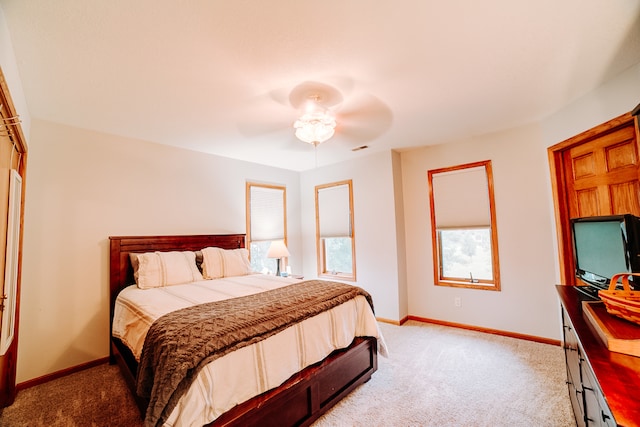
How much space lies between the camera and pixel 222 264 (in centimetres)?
334

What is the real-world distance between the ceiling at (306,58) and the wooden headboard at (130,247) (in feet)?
4.17

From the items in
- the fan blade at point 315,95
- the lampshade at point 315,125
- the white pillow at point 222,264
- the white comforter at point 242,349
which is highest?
the fan blade at point 315,95

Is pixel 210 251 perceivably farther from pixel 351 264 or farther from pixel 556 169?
pixel 556 169

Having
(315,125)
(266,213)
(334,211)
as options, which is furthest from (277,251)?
(315,125)

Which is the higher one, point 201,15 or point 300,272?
point 201,15

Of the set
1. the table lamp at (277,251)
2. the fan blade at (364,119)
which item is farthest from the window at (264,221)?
the fan blade at (364,119)

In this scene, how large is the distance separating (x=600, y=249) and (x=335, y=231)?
3.29 metres

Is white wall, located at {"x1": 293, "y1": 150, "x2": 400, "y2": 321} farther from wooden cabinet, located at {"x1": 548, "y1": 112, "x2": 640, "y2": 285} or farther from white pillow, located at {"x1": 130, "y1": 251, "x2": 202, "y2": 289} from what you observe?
white pillow, located at {"x1": 130, "y1": 251, "x2": 202, "y2": 289}

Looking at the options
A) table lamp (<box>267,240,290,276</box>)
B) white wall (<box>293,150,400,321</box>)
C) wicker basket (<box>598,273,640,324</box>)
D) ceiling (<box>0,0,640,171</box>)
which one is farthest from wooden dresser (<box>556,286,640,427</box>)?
table lamp (<box>267,240,290,276</box>)

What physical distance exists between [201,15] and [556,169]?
3556mm

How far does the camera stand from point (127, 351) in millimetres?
2330

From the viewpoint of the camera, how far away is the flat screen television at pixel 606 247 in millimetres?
1468

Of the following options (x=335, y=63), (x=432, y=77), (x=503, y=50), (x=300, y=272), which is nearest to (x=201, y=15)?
(x=335, y=63)

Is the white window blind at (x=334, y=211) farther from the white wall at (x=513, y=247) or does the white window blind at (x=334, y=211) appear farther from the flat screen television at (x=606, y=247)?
the flat screen television at (x=606, y=247)
